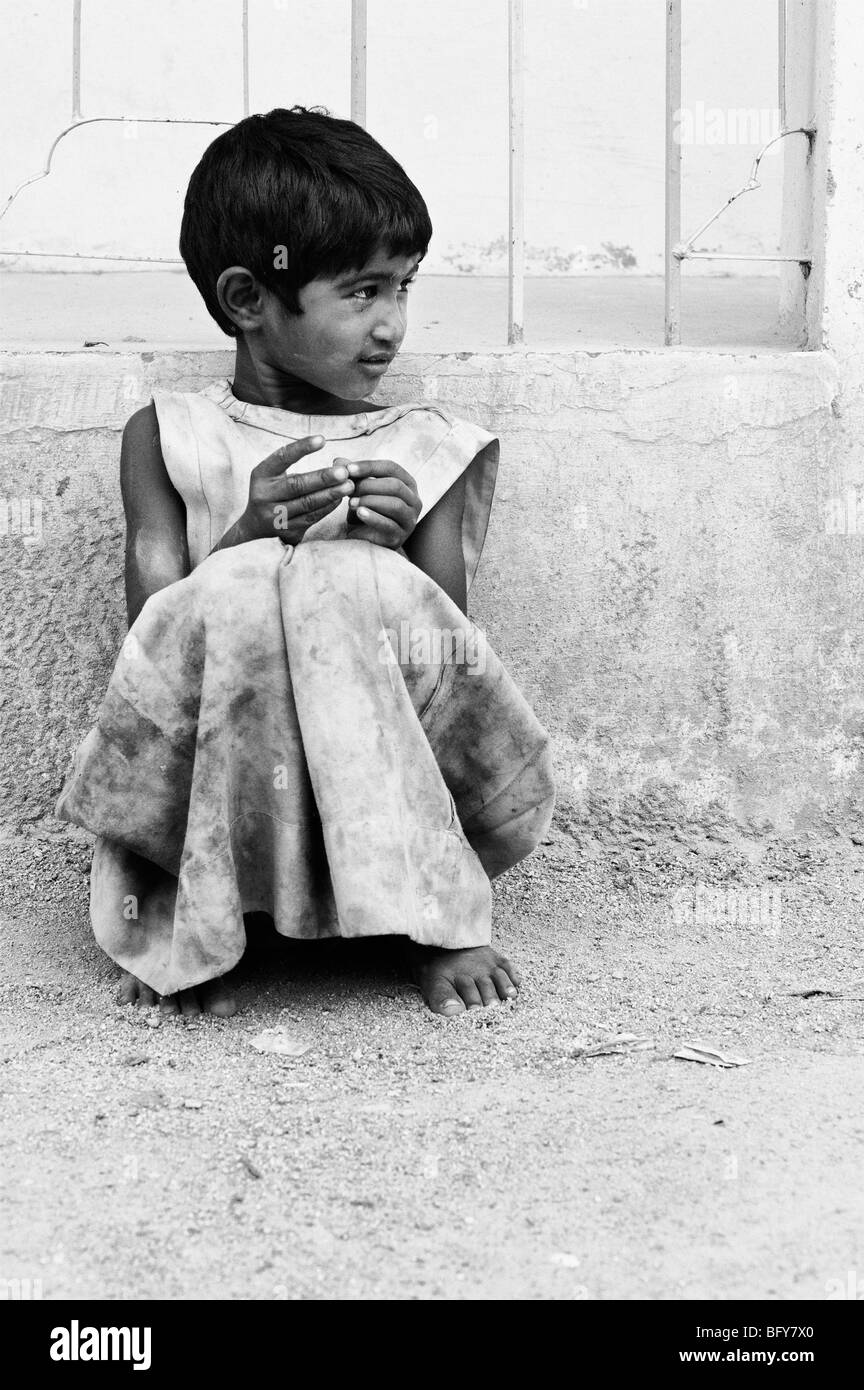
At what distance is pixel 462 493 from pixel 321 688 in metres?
0.57

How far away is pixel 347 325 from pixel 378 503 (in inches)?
14.4

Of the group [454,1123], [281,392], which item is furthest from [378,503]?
[454,1123]

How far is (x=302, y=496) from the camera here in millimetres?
2160

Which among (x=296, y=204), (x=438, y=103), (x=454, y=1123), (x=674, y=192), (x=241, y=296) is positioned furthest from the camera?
(x=438, y=103)

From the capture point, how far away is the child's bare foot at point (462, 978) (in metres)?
2.22

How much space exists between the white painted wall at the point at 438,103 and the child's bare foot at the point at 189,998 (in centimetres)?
351

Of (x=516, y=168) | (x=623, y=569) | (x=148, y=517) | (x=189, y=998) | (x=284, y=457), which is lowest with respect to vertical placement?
(x=189, y=998)

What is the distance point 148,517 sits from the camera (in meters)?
2.42

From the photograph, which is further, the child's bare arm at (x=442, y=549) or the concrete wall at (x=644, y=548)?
the concrete wall at (x=644, y=548)

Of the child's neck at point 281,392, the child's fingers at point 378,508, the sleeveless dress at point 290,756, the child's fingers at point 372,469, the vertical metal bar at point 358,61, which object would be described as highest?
the vertical metal bar at point 358,61

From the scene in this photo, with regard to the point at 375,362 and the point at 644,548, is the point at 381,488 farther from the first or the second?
the point at 644,548

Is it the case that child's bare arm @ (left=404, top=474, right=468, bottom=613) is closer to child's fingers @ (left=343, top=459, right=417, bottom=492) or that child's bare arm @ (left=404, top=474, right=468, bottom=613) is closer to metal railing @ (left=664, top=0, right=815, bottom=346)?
child's fingers @ (left=343, top=459, right=417, bottom=492)

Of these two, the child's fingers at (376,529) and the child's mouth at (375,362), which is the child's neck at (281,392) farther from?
the child's fingers at (376,529)

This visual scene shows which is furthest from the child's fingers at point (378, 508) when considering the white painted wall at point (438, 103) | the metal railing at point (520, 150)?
the white painted wall at point (438, 103)
